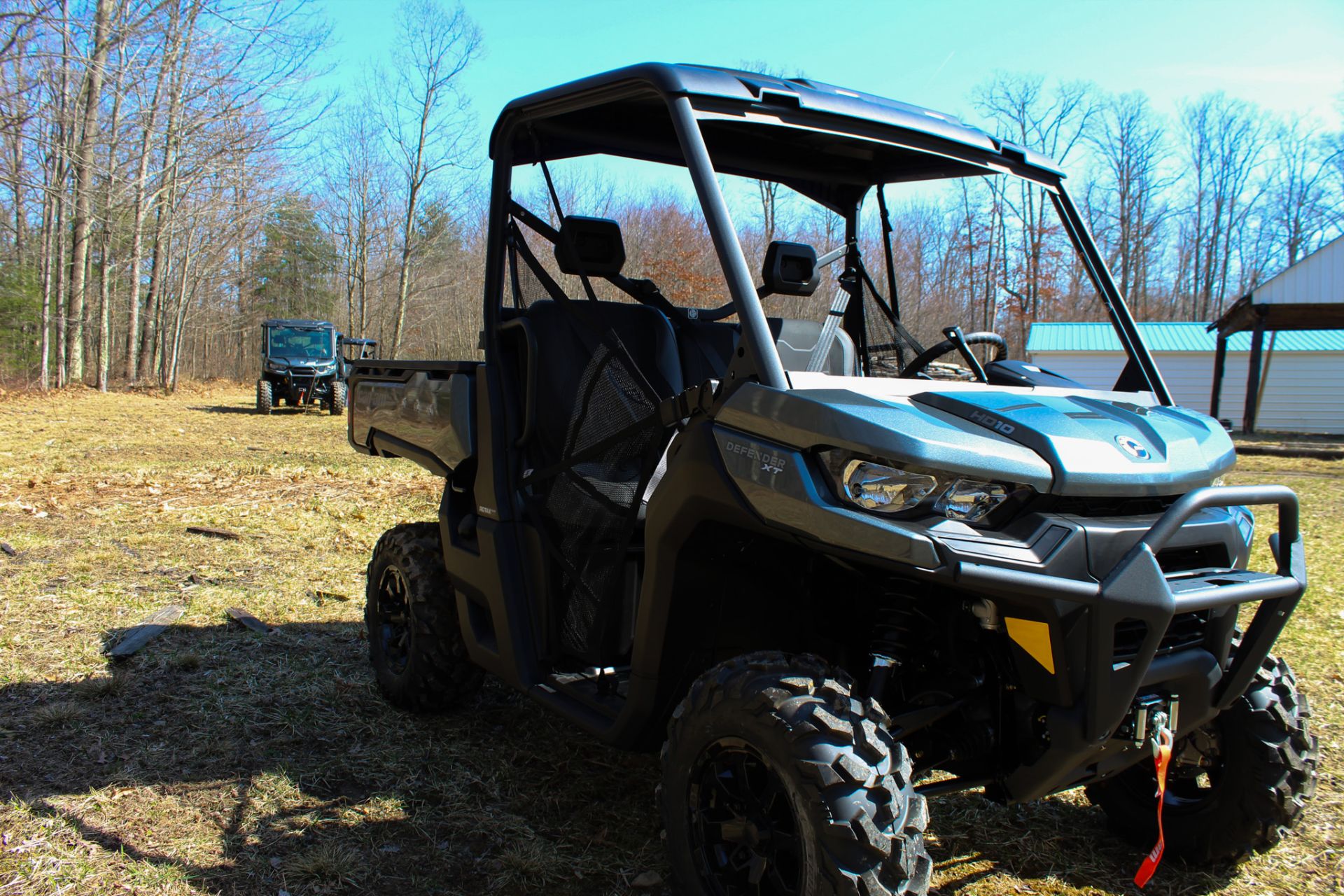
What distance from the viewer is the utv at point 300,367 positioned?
72.8ft

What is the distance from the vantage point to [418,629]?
12.8 ft

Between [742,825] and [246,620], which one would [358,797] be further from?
[246,620]

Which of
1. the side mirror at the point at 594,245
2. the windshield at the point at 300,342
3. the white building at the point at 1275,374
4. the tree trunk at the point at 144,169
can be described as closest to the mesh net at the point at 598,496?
the side mirror at the point at 594,245

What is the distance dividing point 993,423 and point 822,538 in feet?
1.52

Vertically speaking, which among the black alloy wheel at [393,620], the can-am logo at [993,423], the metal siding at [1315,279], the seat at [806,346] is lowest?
the black alloy wheel at [393,620]

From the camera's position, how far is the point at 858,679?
291cm

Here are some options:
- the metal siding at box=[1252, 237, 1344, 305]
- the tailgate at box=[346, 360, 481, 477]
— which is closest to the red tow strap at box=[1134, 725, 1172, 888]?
the tailgate at box=[346, 360, 481, 477]

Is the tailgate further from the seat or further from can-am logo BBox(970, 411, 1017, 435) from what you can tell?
can-am logo BBox(970, 411, 1017, 435)

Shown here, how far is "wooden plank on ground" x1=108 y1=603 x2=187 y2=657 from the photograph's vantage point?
14.9 feet

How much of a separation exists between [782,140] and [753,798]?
2.05 m

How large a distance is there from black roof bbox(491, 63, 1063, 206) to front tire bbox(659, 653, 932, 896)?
1400 millimetres

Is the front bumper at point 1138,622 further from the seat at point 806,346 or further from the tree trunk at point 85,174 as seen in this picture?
the tree trunk at point 85,174

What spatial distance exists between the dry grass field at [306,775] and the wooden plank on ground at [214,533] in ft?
1.62

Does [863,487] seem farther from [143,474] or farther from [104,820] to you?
[143,474]
